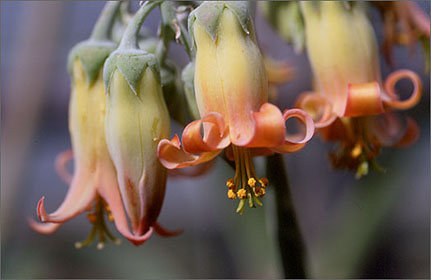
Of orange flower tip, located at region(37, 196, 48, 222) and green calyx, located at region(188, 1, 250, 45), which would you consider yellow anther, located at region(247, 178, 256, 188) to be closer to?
green calyx, located at region(188, 1, 250, 45)

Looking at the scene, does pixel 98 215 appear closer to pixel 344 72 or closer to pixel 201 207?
pixel 344 72

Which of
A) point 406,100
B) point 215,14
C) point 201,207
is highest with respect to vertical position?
point 215,14

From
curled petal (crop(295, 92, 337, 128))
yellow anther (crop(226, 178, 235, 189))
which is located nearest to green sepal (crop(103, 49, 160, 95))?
yellow anther (crop(226, 178, 235, 189))

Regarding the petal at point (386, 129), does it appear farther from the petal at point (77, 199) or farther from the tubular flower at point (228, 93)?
the petal at point (77, 199)

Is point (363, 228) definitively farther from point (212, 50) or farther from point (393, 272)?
point (212, 50)

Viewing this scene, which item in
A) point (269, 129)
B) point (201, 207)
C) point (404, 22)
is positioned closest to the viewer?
point (269, 129)

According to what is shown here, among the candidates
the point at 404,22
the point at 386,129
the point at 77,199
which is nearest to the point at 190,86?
the point at 77,199

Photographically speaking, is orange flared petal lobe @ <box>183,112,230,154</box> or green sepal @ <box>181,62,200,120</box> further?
green sepal @ <box>181,62,200,120</box>
